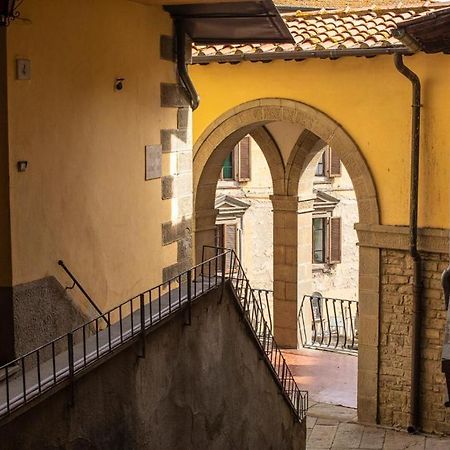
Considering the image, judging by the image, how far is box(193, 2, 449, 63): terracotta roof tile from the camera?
48.2ft

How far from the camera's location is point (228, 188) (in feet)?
95.6

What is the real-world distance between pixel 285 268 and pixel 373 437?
218 inches

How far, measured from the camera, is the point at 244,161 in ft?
95.5

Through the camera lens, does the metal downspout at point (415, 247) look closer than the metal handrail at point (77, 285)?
No

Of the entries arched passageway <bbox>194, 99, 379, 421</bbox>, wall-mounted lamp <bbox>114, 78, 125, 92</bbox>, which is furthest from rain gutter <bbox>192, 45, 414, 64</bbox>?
wall-mounted lamp <bbox>114, 78, 125, 92</bbox>

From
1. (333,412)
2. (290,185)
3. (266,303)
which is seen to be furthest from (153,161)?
(266,303)

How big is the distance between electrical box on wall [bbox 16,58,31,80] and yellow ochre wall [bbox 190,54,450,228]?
7.56 metres

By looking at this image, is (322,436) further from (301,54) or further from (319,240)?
(319,240)

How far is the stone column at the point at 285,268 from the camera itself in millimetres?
19797

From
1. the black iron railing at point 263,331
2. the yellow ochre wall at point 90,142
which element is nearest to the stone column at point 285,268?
the black iron railing at point 263,331

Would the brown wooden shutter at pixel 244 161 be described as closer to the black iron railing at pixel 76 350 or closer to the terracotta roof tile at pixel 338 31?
the terracotta roof tile at pixel 338 31

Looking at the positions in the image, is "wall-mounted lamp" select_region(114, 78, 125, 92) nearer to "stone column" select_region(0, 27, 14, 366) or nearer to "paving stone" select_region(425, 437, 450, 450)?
"stone column" select_region(0, 27, 14, 366)

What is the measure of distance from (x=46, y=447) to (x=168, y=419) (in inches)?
84.0

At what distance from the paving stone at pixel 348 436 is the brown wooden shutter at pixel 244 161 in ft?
46.5
